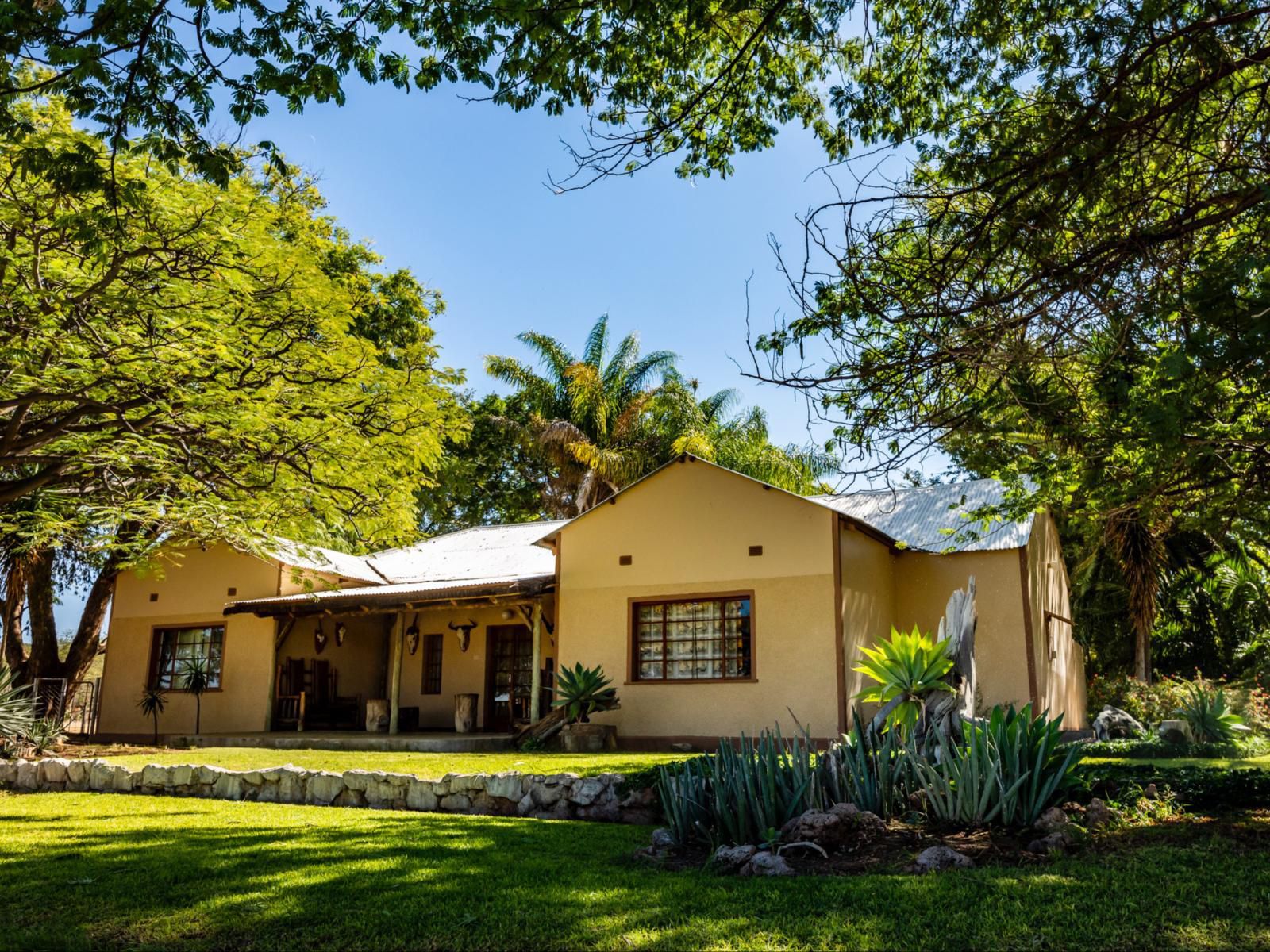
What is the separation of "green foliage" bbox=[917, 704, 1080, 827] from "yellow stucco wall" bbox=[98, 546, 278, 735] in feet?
49.3

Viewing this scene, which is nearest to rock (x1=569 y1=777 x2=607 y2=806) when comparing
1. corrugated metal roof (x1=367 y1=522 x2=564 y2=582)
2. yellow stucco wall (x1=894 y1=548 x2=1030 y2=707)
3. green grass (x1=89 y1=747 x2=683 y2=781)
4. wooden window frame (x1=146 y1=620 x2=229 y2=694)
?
green grass (x1=89 y1=747 x2=683 y2=781)

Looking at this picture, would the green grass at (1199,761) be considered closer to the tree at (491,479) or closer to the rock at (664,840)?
the rock at (664,840)

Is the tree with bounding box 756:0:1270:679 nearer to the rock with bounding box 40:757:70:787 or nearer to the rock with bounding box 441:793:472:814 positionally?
the rock with bounding box 441:793:472:814

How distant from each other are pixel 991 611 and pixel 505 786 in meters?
9.78

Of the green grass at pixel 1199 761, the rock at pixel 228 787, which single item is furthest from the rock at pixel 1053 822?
the rock at pixel 228 787

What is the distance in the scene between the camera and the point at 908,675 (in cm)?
795

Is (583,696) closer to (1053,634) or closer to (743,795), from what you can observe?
(743,795)

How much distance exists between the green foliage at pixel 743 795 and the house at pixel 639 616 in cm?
615

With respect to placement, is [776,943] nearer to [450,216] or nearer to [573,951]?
[573,951]

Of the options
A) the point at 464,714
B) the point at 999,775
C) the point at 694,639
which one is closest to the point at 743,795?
Result: the point at 999,775

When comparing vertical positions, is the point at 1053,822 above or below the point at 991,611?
below

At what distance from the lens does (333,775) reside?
9539 mm

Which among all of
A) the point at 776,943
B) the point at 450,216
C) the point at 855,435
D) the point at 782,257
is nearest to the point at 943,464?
the point at 855,435

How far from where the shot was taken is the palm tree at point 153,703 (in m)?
18.7
